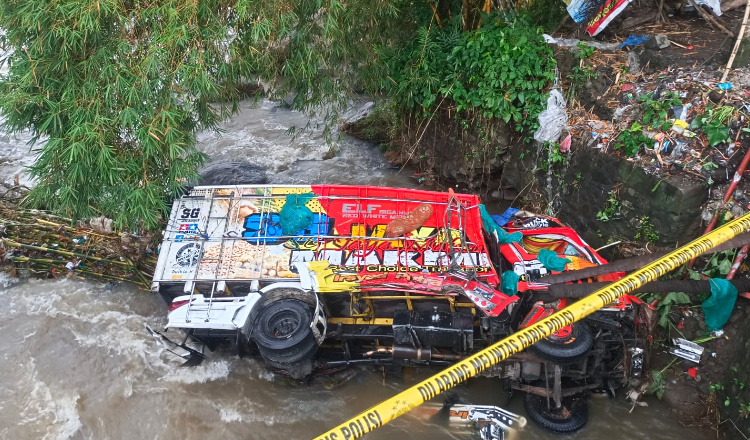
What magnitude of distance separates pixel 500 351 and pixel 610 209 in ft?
14.2

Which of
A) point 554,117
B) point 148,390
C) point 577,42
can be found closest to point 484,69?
point 554,117

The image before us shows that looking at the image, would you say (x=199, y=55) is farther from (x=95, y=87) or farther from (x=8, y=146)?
(x=8, y=146)

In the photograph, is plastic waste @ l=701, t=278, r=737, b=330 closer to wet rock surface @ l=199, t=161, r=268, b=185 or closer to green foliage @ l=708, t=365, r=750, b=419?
green foliage @ l=708, t=365, r=750, b=419

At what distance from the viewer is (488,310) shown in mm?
5266

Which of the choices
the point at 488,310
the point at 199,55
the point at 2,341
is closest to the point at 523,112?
the point at 488,310

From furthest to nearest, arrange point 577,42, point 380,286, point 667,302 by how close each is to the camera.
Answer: point 577,42, point 667,302, point 380,286

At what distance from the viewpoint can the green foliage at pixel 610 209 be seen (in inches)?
265

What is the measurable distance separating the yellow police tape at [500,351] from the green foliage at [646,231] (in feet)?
5.59

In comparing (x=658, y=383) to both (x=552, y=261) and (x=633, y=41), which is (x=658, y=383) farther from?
(x=633, y=41)

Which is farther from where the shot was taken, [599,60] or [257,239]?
[599,60]

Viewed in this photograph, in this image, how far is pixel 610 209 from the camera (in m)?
6.80

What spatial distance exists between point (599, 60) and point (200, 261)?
724 centimetres

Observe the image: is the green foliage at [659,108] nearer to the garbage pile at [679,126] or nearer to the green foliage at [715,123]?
the garbage pile at [679,126]

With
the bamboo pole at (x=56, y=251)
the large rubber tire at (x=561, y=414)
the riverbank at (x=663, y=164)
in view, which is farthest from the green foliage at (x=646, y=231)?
the bamboo pole at (x=56, y=251)
